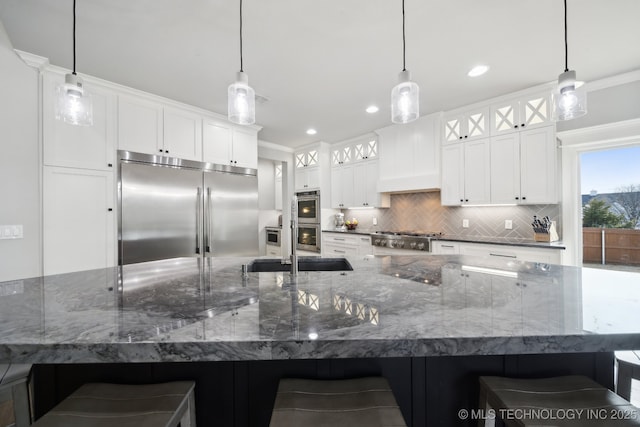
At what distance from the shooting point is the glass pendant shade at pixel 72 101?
4.43ft

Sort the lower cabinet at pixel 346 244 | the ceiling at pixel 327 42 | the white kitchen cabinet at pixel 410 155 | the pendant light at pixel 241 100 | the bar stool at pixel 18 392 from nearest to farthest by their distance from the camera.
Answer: the bar stool at pixel 18 392, the pendant light at pixel 241 100, the ceiling at pixel 327 42, the white kitchen cabinet at pixel 410 155, the lower cabinet at pixel 346 244

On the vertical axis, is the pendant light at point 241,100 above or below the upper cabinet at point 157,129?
below

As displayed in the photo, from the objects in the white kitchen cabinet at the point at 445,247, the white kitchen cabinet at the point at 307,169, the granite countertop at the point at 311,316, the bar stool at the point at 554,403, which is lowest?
the bar stool at the point at 554,403

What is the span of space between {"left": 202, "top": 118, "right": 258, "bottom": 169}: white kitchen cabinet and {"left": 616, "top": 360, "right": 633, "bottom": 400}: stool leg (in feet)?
12.4

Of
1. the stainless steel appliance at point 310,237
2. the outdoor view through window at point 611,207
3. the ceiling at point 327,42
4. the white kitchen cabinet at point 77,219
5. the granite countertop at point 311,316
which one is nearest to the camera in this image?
the granite countertop at point 311,316

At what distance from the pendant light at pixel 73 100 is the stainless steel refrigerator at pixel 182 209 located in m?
1.47

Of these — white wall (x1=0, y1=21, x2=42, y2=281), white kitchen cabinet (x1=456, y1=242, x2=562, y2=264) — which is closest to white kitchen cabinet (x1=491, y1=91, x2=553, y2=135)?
white kitchen cabinet (x1=456, y1=242, x2=562, y2=264)

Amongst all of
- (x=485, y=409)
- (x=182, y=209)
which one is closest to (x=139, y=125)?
(x=182, y=209)

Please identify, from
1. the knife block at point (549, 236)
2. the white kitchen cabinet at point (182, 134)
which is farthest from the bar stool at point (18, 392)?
the knife block at point (549, 236)

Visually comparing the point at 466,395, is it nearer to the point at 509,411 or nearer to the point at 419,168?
the point at 509,411

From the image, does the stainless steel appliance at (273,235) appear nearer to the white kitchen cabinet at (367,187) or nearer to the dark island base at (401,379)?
the white kitchen cabinet at (367,187)

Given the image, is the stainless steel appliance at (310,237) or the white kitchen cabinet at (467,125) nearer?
the white kitchen cabinet at (467,125)

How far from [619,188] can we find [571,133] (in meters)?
0.69

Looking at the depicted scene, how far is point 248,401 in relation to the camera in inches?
37.0
